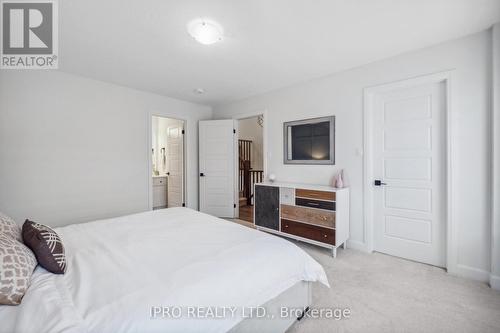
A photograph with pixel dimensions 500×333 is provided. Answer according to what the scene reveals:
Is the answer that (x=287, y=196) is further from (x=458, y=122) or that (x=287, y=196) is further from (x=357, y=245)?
(x=458, y=122)

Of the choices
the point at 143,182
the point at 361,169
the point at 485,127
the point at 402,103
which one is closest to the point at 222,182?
the point at 143,182

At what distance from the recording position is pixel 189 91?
3902 millimetres

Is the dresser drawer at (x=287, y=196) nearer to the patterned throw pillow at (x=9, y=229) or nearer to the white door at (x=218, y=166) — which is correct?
the white door at (x=218, y=166)

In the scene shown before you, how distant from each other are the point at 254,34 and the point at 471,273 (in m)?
3.24

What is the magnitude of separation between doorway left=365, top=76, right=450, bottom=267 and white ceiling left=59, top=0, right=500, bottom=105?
1.80ft

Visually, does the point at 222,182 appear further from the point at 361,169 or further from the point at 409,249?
the point at 409,249

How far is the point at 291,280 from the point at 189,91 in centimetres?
349

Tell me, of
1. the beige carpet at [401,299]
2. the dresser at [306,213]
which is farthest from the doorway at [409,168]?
the dresser at [306,213]

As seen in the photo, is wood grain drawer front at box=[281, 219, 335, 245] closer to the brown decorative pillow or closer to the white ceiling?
the white ceiling

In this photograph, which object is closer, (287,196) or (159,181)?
(287,196)

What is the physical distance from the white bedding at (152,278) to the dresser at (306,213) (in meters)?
1.25

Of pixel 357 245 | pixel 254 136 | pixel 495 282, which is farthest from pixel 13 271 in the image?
pixel 254 136

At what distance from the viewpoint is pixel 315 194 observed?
114 inches

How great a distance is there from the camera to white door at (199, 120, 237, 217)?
4.51m
